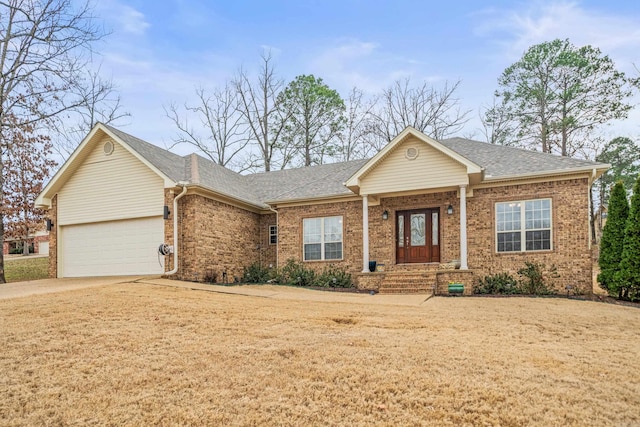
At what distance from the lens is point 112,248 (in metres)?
14.7

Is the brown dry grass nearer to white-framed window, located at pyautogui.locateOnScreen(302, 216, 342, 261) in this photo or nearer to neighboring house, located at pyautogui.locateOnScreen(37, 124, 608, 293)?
neighboring house, located at pyautogui.locateOnScreen(37, 124, 608, 293)

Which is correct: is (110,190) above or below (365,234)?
above

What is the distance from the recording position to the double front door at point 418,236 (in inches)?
563

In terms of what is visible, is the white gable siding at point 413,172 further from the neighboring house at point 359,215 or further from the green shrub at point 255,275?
the green shrub at point 255,275

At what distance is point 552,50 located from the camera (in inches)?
921

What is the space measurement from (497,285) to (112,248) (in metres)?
12.5

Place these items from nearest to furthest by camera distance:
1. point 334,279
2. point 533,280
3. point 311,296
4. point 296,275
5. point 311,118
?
point 311,296
point 533,280
point 334,279
point 296,275
point 311,118

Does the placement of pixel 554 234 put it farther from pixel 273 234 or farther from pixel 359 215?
pixel 273 234

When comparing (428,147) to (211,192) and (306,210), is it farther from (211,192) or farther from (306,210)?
(211,192)

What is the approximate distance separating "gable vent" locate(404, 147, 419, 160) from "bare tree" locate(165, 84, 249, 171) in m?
18.6

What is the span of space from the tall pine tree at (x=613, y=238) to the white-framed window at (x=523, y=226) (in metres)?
1.59

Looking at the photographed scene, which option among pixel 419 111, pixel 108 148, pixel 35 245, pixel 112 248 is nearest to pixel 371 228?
pixel 112 248

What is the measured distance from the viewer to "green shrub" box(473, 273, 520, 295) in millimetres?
12664

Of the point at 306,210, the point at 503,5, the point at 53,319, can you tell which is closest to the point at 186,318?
the point at 53,319
